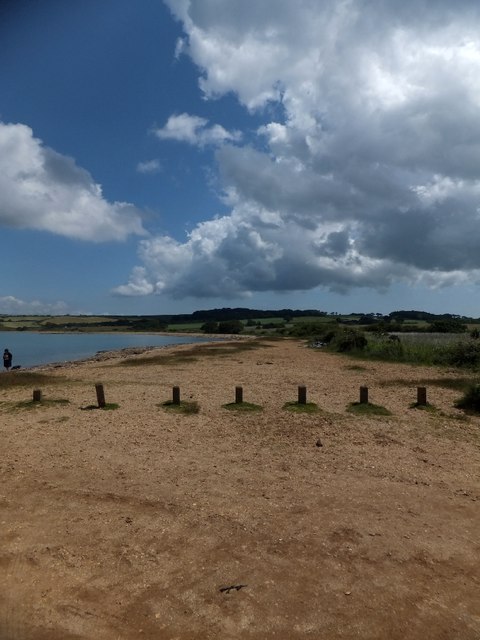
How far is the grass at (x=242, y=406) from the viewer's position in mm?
14023

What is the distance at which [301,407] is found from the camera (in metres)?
14.1

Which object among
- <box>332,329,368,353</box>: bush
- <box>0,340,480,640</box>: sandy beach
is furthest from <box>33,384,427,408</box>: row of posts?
<box>332,329,368,353</box>: bush

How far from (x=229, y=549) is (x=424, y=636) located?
2.45m

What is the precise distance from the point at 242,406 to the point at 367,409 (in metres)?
3.99

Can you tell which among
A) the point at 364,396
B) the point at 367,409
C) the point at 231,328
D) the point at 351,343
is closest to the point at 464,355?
the point at 351,343

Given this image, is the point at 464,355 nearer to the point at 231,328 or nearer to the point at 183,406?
the point at 183,406

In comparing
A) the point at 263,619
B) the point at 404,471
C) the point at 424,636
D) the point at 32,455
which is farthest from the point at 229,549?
the point at 32,455

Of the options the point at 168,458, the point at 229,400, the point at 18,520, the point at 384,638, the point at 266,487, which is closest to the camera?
the point at 384,638

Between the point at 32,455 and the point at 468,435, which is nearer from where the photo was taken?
the point at 32,455

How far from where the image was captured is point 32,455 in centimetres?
955

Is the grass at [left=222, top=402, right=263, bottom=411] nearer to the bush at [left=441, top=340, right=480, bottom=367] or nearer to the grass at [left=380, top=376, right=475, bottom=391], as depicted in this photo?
the grass at [left=380, top=376, right=475, bottom=391]

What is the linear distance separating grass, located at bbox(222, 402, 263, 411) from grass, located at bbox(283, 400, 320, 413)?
93cm

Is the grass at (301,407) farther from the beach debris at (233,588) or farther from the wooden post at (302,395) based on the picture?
the beach debris at (233,588)

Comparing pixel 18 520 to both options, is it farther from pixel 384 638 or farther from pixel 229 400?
pixel 229 400
